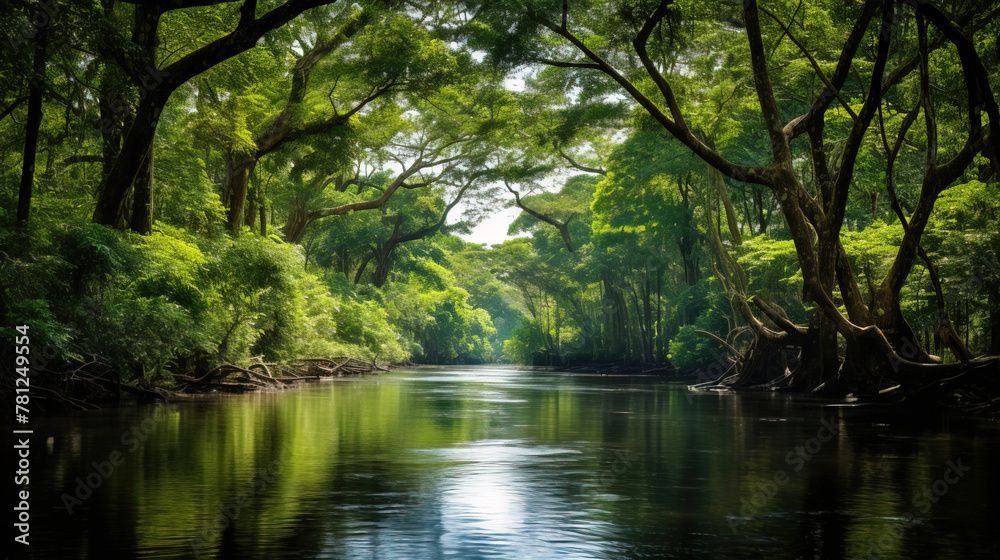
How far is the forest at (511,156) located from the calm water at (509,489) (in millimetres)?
2648

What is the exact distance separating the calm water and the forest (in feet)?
8.69

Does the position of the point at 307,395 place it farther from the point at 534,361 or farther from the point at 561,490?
the point at 534,361

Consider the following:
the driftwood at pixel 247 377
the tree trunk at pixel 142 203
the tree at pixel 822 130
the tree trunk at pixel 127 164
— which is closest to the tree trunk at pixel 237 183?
the driftwood at pixel 247 377

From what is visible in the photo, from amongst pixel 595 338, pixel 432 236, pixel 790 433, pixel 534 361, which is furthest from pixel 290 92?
pixel 534 361

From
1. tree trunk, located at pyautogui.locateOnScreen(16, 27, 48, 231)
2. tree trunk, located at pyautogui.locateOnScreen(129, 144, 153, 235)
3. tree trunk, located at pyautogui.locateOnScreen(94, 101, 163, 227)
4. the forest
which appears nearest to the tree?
the forest

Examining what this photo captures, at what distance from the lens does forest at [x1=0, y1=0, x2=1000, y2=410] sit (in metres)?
13.3

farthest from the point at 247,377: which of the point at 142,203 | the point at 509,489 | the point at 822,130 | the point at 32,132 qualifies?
the point at 509,489

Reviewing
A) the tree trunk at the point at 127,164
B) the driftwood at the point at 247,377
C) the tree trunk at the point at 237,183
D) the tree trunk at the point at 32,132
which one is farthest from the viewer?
the tree trunk at the point at 237,183

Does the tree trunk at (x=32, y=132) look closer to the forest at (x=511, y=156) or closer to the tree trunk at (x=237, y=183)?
the forest at (x=511, y=156)

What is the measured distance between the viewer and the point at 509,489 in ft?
22.2

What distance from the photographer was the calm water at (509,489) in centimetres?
483

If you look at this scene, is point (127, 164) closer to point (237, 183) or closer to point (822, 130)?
point (237, 183)

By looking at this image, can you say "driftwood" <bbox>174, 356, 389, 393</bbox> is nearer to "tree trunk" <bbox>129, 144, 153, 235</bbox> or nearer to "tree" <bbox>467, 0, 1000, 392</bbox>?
"tree trunk" <bbox>129, 144, 153, 235</bbox>

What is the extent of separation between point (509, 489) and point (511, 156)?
3300 cm
